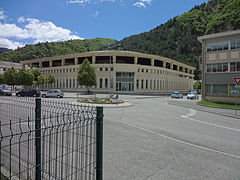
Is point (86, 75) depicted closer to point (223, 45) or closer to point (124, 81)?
point (124, 81)

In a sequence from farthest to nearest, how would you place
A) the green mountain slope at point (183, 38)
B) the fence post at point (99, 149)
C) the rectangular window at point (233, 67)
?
the green mountain slope at point (183, 38), the rectangular window at point (233, 67), the fence post at point (99, 149)

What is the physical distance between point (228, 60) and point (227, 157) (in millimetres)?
26404

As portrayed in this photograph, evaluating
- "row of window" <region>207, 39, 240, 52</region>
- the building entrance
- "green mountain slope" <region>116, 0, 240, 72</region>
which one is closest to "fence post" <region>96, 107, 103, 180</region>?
"row of window" <region>207, 39, 240, 52</region>

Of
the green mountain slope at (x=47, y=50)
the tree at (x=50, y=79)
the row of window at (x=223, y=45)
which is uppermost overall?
the green mountain slope at (x=47, y=50)

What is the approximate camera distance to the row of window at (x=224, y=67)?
26312mm

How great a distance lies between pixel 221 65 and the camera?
27.7 metres

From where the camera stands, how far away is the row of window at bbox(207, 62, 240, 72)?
26.3 metres

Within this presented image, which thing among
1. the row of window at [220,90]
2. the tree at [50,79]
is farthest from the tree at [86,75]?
the row of window at [220,90]

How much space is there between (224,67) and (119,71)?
3722cm

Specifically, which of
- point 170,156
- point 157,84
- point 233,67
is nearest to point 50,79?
point 157,84

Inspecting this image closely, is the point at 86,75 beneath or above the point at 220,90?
above

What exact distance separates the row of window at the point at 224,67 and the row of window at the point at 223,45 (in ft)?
8.59

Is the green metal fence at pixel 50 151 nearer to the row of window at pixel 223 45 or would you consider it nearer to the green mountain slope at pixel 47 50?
the row of window at pixel 223 45

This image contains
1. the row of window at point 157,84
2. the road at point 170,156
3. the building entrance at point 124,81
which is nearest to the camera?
the road at point 170,156
